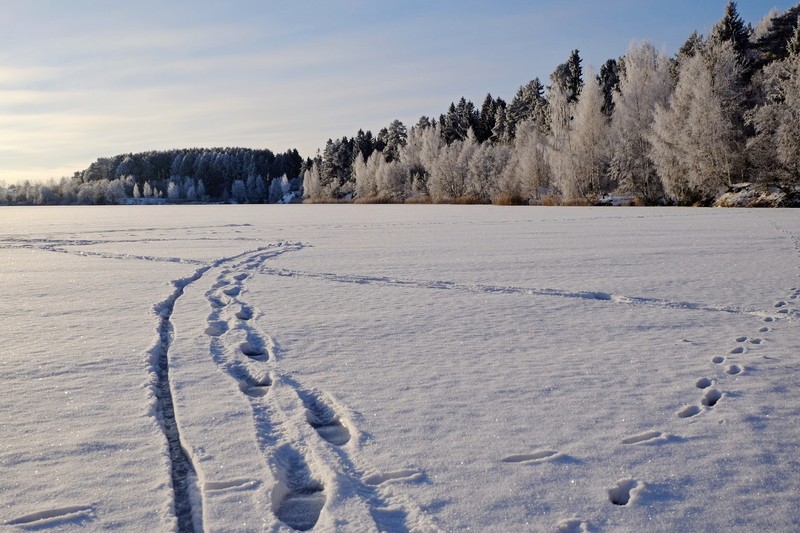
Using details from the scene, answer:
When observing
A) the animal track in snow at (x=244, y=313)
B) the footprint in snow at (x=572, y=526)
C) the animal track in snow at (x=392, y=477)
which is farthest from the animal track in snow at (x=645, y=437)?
the animal track in snow at (x=244, y=313)

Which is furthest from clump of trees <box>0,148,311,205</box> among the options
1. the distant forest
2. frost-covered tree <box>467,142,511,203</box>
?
frost-covered tree <box>467,142,511,203</box>

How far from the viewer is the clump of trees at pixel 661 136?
1179 inches

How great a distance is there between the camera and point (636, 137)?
35.9 m

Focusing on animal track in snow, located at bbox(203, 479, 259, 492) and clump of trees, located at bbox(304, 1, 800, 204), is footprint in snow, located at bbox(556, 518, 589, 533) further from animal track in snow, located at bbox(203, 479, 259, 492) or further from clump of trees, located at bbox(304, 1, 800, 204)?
clump of trees, located at bbox(304, 1, 800, 204)

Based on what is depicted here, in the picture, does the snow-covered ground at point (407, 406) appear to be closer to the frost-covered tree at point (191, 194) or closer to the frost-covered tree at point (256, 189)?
the frost-covered tree at point (256, 189)

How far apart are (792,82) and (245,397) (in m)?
34.4

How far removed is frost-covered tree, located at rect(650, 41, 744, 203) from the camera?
30344mm

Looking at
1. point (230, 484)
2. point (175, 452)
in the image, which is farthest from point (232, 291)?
point (230, 484)

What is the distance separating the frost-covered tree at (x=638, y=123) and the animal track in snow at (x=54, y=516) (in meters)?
36.6

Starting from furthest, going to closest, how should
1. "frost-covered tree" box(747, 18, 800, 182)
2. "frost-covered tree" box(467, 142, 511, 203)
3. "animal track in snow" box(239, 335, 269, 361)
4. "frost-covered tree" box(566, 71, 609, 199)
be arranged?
"frost-covered tree" box(467, 142, 511, 203)
"frost-covered tree" box(566, 71, 609, 199)
"frost-covered tree" box(747, 18, 800, 182)
"animal track in snow" box(239, 335, 269, 361)

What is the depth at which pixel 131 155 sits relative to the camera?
14200cm

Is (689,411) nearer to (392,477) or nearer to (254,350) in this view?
(392,477)

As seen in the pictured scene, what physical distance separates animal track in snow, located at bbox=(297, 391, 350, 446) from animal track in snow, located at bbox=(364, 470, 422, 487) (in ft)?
1.43

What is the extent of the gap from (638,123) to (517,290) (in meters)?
33.7
